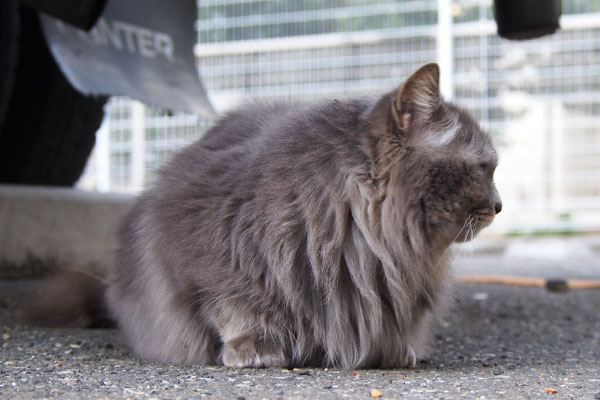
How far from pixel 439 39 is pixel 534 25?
32.8 ft

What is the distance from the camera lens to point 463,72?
13.7 m

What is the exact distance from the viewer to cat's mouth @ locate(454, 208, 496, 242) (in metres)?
2.38

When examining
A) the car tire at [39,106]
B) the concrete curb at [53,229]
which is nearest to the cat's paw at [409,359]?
the concrete curb at [53,229]

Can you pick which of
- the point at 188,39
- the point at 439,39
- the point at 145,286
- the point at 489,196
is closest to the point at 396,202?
the point at 489,196

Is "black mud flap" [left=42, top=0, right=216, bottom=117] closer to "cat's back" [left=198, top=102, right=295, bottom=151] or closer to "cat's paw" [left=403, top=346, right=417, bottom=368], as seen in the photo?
"cat's back" [left=198, top=102, right=295, bottom=151]

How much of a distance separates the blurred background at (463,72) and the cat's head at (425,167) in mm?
10902

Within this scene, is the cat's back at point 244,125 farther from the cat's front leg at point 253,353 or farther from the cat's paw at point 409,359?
the cat's paw at point 409,359

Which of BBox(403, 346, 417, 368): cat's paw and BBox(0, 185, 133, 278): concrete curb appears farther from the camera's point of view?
BBox(0, 185, 133, 278): concrete curb

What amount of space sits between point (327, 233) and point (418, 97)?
51cm

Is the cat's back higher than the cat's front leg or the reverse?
higher

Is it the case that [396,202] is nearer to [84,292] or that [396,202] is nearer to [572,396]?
[572,396]

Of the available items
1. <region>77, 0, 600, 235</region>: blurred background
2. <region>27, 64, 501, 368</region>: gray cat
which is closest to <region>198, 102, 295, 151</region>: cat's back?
<region>27, 64, 501, 368</region>: gray cat

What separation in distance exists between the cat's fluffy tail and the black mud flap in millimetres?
842

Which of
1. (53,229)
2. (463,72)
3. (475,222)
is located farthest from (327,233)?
(463,72)
